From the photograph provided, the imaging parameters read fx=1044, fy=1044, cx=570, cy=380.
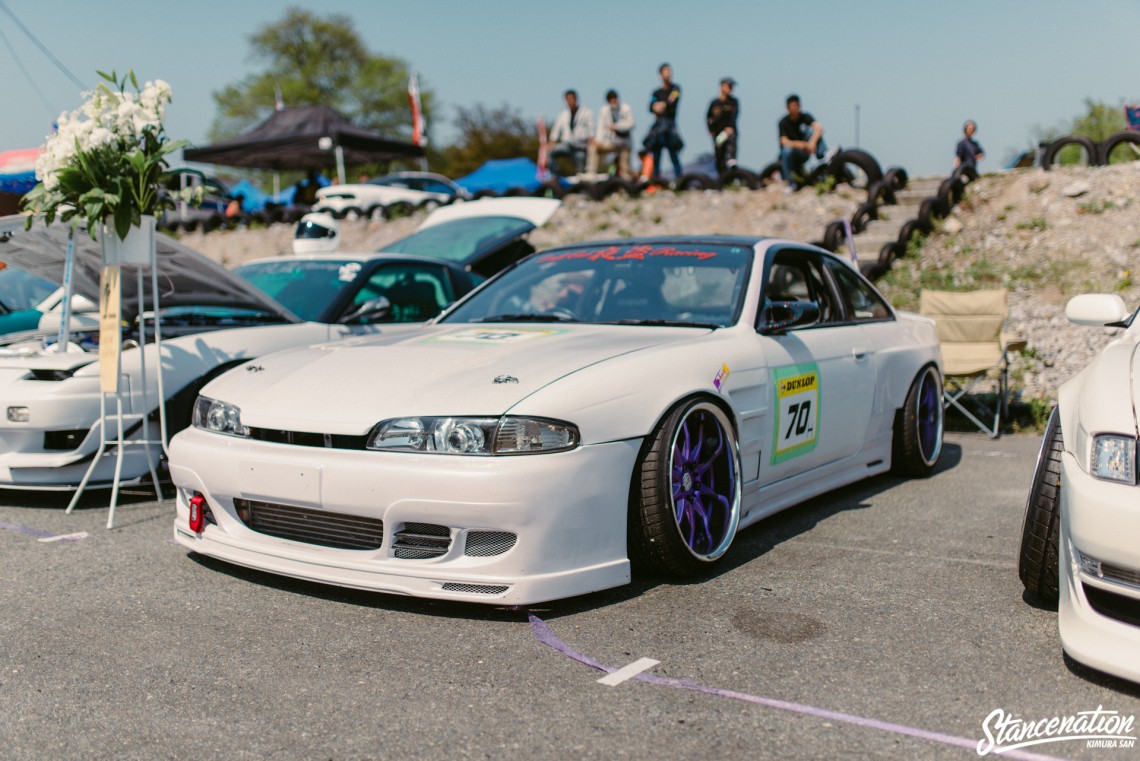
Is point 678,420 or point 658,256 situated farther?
point 658,256

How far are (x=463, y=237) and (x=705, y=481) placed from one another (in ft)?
18.9

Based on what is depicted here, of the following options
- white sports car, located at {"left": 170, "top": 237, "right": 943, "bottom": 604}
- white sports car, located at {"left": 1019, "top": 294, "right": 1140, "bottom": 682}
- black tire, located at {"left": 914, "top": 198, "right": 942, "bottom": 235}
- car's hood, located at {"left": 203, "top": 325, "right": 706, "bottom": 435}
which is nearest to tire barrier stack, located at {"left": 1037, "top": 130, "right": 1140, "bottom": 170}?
black tire, located at {"left": 914, "top": 198, "right": 942, "bottom": 235}

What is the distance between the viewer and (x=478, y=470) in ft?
10.1

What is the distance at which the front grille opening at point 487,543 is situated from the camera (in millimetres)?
3139

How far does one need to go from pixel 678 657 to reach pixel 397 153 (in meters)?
17.3

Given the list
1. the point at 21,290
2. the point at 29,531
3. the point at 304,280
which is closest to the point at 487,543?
the point at 29,531

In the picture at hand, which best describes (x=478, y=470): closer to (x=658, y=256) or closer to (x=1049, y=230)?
(x=658, y=256)

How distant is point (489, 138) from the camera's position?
46.2 meters

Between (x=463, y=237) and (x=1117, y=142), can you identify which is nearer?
(x=463, y=237)

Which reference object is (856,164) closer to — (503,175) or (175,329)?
(175,329)

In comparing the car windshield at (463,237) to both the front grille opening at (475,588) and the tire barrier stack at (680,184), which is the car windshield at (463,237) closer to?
the tire barrier stack at (680,184)

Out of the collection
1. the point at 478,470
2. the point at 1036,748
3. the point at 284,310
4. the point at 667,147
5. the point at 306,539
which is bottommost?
the point at 1036,748

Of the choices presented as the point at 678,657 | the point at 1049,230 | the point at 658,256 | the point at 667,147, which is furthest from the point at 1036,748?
the point at 667,147

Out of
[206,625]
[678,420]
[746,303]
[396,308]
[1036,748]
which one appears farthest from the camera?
[396,308]
